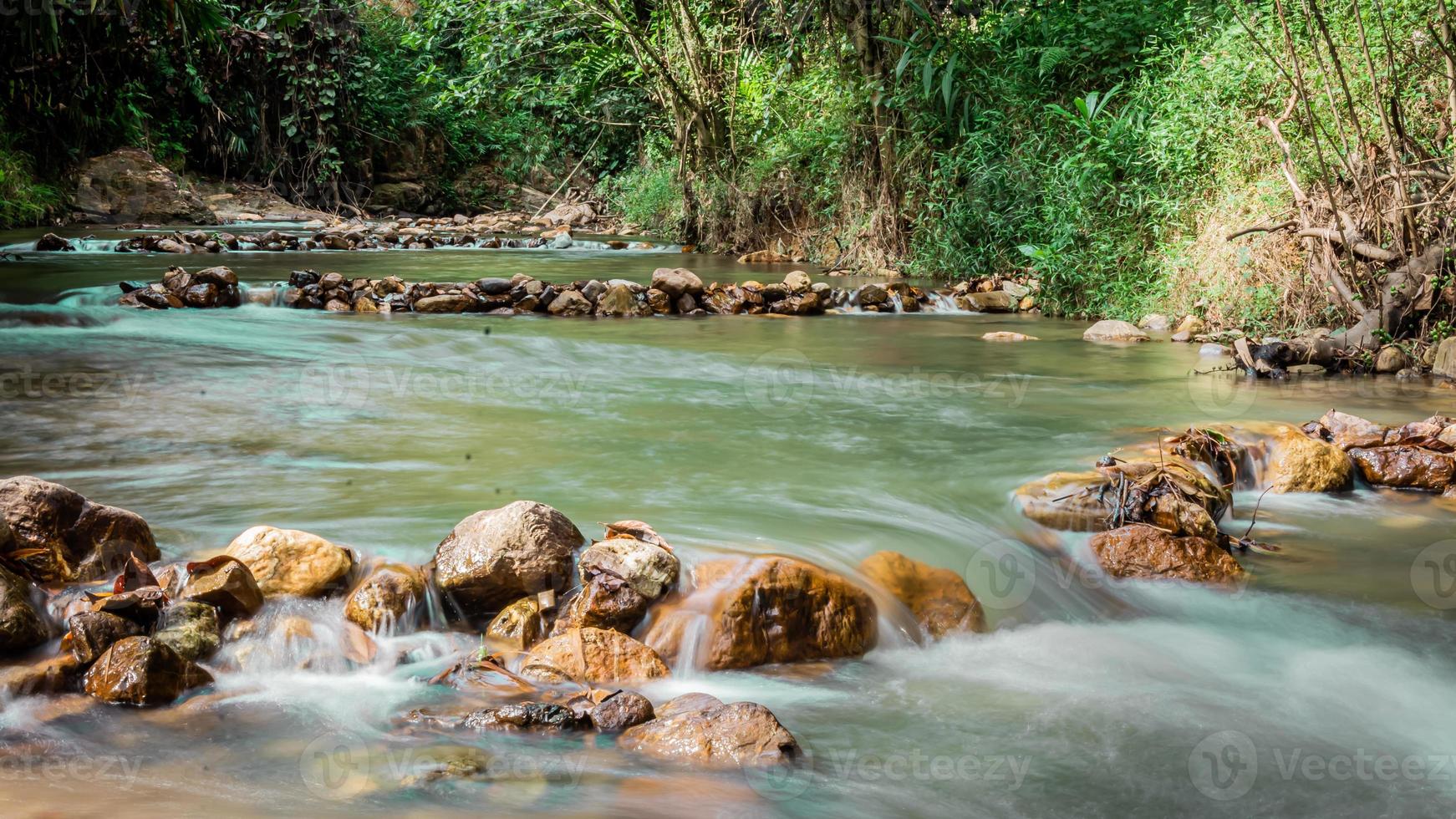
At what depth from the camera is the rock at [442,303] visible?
8258 millimetres

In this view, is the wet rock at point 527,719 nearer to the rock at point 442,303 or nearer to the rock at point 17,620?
the rock at point 17,620

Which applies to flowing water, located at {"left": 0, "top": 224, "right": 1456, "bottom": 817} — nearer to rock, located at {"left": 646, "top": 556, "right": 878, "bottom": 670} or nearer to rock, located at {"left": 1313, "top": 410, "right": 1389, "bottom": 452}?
rock, located at {"left": 646, "top": 556, "right": 878, "bottom": 670}

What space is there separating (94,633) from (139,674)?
0.19 m

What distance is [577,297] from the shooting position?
855cm

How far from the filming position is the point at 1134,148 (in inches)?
310

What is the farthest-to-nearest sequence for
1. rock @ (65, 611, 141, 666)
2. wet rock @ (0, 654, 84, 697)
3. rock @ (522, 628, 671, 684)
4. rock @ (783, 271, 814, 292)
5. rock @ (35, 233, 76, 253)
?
rock @ (35, 233, 76, 253) < rock @ (783, 271, 814, 292) < rock @ (522, 628, 671, 684) < rock @ (65, 611, 141, 666) < wet rock @ (0, 654, 84, 697)

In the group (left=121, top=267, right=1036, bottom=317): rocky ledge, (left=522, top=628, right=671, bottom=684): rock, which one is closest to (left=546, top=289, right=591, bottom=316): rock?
(left=121, top=267, right=1036, bottom=317): rocky ledge

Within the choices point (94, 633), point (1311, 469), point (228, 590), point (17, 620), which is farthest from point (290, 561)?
point (1311, 469)

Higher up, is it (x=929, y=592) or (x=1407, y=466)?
(x=1407, y=466)

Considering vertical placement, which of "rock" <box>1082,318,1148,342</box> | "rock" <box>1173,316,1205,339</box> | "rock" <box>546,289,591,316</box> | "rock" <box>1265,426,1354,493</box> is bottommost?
"rock" <box>1265,426,1354,493</box>

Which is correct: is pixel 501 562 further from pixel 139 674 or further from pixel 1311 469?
pixel 1311 469

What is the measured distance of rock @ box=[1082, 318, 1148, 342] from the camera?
7.26 metres

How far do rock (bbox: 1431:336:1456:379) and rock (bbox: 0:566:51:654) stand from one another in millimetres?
6244

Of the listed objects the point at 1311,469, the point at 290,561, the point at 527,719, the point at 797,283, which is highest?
the point at 797,283
